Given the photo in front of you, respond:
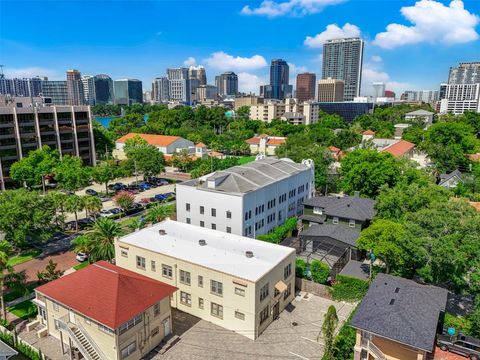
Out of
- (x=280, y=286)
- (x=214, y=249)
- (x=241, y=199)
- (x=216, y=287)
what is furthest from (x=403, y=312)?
(x=241, y=199)

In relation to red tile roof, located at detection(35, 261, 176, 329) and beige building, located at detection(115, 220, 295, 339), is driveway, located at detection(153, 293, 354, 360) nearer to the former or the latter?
beige building, located at detection(115, 220, 295, 339)

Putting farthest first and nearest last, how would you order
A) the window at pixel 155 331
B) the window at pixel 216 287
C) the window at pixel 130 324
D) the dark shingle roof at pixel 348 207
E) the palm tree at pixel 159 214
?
the palm tree at pixel 159 214 < the dark shingle roof at pixel 348 207 < the window at pixel 216 287 < the window at pixel 155 331 < the window at pixel 130 324

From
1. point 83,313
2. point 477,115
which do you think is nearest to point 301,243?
point 83,313

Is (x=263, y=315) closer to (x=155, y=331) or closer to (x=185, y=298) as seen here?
(x=185, y=298)

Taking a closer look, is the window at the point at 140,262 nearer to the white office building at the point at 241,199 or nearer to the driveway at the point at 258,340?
the driveway at the point at 258,340

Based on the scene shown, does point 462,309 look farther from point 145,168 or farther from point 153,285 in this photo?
point 145,168

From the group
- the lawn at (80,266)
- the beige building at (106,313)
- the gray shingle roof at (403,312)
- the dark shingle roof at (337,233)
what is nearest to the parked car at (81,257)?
the lawn at (80,266)

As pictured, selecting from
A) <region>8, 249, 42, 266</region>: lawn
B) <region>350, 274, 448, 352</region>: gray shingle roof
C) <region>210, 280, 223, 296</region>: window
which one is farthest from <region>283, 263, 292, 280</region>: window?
<region>8, 249, 42, 266</region>: lawn
